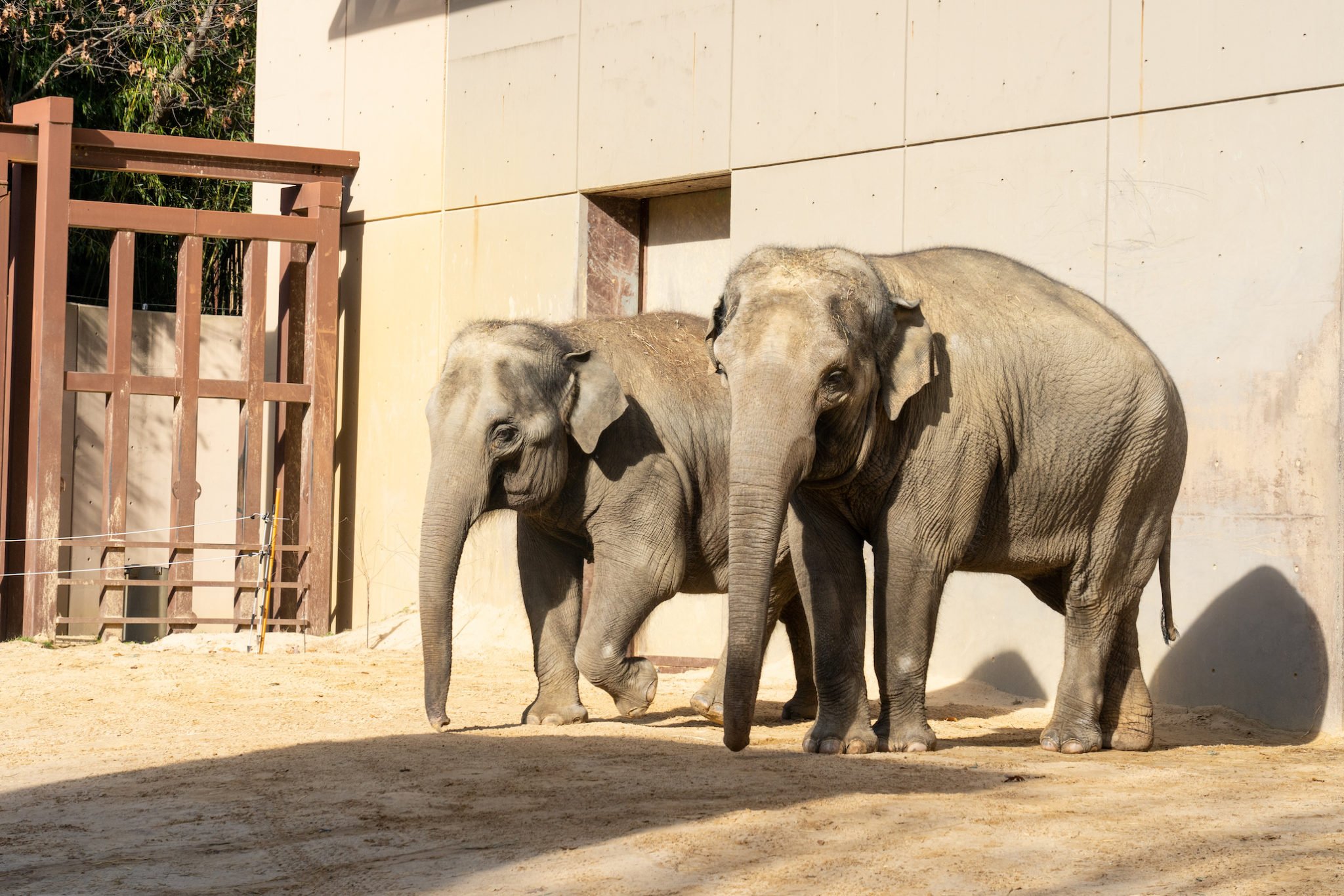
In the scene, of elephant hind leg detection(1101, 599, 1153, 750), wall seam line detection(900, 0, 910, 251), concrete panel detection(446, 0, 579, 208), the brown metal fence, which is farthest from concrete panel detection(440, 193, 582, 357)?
elephant hind leg detection(1101, 599, 1153, 750)

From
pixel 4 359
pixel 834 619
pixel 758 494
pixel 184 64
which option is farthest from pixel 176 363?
pixel 184 64

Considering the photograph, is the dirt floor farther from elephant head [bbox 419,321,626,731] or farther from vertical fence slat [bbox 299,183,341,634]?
vertical fence slat [bbox 299,183,341,634]

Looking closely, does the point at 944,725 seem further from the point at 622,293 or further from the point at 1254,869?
the point at 622,293

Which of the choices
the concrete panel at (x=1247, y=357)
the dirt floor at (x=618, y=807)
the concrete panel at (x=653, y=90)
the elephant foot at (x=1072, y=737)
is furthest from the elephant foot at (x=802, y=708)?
the concrete panel at (x=653, y=90)

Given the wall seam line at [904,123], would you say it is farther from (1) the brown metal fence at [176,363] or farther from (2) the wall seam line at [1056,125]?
(1) the brown metal fence at [176,363]

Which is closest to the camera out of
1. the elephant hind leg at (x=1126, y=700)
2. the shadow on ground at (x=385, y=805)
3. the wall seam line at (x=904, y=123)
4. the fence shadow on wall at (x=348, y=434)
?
the shadow on ground at (x=385, y=805)

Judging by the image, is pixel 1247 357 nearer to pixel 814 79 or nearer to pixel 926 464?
pixel 926 464

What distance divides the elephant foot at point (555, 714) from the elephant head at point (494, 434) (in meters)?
0.52

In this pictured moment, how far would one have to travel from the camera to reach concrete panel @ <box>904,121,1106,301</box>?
9.64 m

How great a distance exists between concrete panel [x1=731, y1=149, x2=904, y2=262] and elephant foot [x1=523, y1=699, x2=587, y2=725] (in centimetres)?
391

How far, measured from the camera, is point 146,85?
21.9 metres

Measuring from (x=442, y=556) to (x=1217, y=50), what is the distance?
5.15 meters

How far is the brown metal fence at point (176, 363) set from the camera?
1309cm

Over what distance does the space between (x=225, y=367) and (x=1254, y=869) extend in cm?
1366
